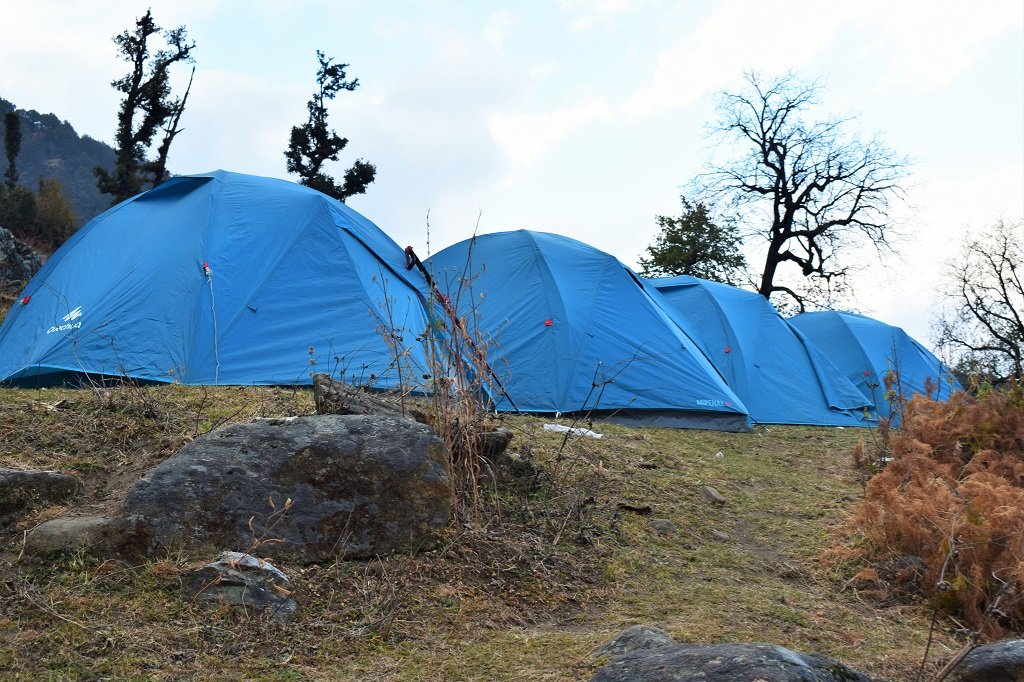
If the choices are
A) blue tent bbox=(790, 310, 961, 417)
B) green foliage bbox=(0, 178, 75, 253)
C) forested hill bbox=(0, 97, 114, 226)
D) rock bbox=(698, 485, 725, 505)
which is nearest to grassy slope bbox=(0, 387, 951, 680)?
rock bbox=(698, 485, 725, 505)

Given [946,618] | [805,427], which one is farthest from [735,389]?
[946,618]

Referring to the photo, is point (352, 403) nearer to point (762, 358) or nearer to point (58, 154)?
point (762, 358)

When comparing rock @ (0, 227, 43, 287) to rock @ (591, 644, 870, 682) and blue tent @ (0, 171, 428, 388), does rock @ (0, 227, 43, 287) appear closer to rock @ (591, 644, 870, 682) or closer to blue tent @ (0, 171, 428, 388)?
blue tent @ (0, 171, 428, 388)

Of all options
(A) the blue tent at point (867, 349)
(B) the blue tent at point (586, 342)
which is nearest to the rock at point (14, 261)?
(B) the blue tent at point (586, 342)

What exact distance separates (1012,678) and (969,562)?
160 centimetres

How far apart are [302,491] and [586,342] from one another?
627cm

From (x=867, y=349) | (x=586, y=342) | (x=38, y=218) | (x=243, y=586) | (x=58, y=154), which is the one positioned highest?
(x=58, y=154)

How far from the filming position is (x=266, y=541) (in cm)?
425

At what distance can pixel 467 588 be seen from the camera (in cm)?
432

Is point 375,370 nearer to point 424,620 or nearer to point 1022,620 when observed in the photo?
point 424,620

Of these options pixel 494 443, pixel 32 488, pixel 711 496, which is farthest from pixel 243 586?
pixel 711 496

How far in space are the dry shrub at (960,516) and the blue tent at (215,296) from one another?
410 cm

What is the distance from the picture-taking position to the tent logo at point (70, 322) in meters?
8.37

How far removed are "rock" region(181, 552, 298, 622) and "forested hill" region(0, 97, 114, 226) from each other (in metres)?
53.3
